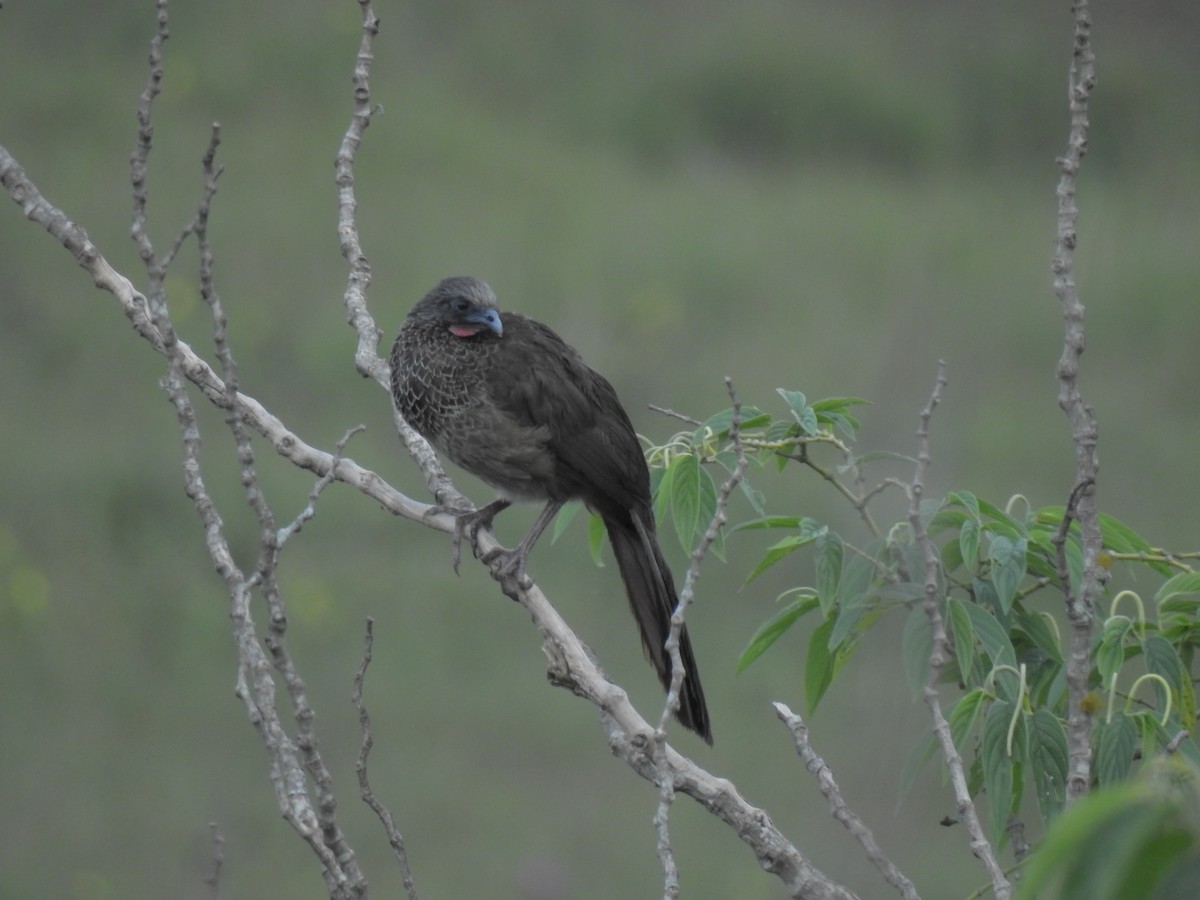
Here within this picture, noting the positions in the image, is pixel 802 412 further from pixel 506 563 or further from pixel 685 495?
pixel 506 563

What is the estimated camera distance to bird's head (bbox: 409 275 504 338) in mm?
3430

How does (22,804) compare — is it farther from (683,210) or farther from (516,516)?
(683,210)

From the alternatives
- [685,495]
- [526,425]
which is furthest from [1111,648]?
[526,425]

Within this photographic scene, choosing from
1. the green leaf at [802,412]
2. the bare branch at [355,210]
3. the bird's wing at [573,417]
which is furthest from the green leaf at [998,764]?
the bare branch at [355,210]

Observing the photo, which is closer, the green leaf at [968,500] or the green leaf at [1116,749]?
the green leaf at [1116,749]

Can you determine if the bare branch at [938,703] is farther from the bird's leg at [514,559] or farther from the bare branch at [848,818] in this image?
the bird's leg at [514,559]

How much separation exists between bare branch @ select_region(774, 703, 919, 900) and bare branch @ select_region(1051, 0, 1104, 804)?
246mm

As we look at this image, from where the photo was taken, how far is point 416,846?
629 centimetres

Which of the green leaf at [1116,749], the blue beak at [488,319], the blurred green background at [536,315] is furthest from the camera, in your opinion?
the blurred green background at [536,315]

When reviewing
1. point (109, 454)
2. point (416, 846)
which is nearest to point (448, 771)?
point (416, 846)

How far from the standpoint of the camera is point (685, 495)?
2.28 metres

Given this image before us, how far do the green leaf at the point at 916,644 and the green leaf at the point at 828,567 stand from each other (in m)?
0.13

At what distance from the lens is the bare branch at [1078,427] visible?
1.60m

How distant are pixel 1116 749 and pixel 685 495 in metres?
0.77
